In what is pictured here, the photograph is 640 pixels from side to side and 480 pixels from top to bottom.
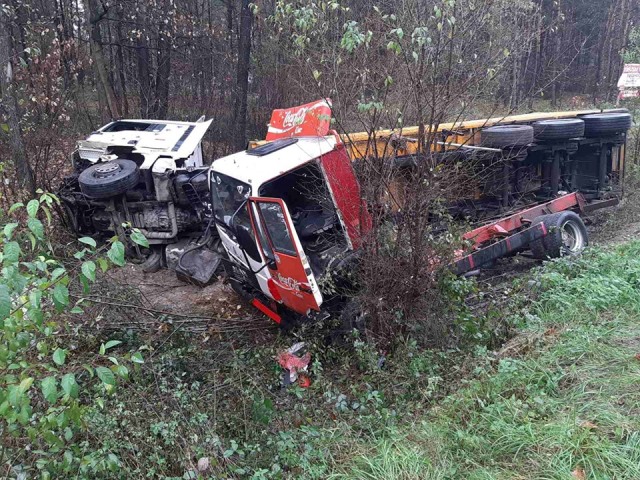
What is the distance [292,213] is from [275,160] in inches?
31.5

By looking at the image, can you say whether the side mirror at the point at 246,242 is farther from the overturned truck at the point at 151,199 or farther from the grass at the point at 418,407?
the overturned truck at the point at 151,199

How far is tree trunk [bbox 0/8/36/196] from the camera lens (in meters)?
7.95

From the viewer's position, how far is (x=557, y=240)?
6.57 m

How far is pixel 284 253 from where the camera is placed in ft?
16.3

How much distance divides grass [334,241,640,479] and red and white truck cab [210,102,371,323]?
1755 mm

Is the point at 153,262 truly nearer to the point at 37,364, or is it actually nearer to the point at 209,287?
the point at 209,287

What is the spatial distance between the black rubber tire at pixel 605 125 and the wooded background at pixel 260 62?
962 millimetres

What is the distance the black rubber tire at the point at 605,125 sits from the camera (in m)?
8.15

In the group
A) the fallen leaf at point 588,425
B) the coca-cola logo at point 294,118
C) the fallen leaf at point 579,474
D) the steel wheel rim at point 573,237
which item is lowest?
the steel wheel rim at point 573,237

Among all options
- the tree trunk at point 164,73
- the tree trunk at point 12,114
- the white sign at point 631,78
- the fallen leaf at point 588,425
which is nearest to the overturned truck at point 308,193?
the tree trunk at point 12,114

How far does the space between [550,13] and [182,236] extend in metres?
21.3

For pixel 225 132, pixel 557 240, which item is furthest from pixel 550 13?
pixel 557 240

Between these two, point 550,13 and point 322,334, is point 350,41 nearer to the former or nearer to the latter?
point 322,334

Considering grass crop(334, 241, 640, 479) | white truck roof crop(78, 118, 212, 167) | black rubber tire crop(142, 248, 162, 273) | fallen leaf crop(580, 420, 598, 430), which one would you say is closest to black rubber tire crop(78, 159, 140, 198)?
white truck roof crop(78, 118, 212, 167)
